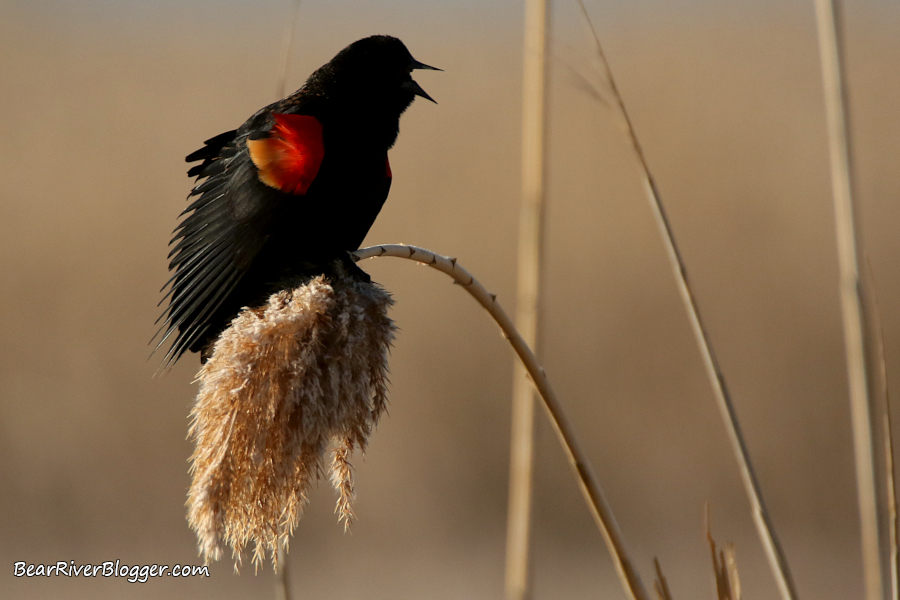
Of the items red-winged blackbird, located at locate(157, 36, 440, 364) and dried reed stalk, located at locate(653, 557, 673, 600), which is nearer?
dried reed stalk, located at locate(653, 557, 673, 600)

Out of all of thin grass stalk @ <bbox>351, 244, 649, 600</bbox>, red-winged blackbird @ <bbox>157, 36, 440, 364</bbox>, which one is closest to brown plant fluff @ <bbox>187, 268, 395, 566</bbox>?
thin grass stalk @ <bbox>351, 244, 649, 600</bbox>

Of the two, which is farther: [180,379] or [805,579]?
[180,379]

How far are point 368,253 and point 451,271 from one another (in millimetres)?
166

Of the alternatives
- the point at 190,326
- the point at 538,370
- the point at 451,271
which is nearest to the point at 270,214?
the point at 190,326

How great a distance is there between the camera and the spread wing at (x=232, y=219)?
1.36m

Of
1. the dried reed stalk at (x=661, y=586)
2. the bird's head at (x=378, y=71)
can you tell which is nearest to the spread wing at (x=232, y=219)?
the bird's head at (x=378, y=71)

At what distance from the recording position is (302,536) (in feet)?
18.2

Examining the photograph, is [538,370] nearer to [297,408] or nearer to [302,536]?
[297,408]

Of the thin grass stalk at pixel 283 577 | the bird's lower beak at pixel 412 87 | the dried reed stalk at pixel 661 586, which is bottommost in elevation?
A: the dried reed stalk at pixel 661 586

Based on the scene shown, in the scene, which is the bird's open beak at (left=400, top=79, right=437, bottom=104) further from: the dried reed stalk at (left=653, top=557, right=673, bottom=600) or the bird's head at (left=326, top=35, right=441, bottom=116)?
the dried reed stalk at (left=653, top=557, right=673, bottom=600)

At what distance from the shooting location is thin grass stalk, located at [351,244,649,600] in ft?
3.56

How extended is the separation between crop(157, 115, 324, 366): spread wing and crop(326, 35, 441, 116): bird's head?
23 cm

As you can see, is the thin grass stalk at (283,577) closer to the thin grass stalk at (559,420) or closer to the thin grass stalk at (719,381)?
the thin grass stalk at (559,420)

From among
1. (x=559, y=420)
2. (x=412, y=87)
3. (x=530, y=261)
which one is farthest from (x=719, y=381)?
(x=412, y=87)
